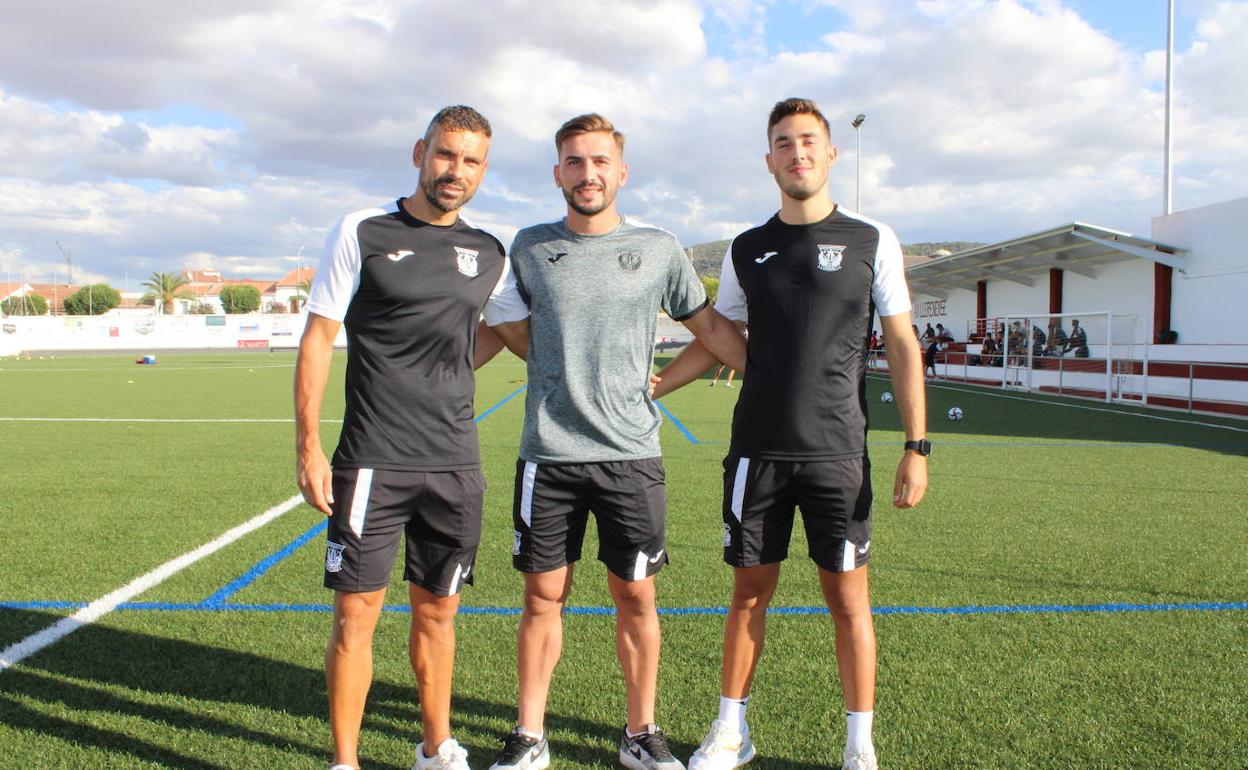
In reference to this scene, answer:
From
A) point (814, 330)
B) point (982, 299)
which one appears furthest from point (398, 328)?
point (982, 299)

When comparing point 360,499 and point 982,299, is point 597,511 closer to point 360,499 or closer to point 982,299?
point 360,499

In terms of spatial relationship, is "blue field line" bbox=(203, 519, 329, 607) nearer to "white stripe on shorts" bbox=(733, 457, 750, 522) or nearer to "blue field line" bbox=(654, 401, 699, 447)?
"white stripe on shorts" bbox=(733, 457, 750, 522)

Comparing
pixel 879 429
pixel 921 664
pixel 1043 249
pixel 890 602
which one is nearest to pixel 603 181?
pixel 921 664

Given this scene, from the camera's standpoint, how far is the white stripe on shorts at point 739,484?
2.87 meters

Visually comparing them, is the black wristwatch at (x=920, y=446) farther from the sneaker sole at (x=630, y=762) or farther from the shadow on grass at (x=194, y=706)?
the sneaker sole at (x=630, y=762)

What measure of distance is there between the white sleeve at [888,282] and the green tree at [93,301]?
11201 cm

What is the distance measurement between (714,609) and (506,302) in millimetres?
2123

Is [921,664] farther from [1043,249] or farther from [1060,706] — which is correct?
[1043,249]

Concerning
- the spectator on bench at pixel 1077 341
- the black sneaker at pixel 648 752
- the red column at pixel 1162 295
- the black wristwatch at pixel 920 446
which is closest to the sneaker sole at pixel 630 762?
the black sneaker at pixel 648 752

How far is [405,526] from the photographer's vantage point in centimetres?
281

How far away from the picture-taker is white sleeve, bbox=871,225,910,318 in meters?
2.83

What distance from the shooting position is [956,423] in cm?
1338

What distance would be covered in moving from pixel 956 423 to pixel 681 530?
8688 millimetres

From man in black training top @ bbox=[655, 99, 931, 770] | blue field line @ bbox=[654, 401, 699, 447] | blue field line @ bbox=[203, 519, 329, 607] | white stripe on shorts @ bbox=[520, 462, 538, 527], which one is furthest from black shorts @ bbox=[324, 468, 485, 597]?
blue field line @ bbox=[654, 401, 699, 447]
